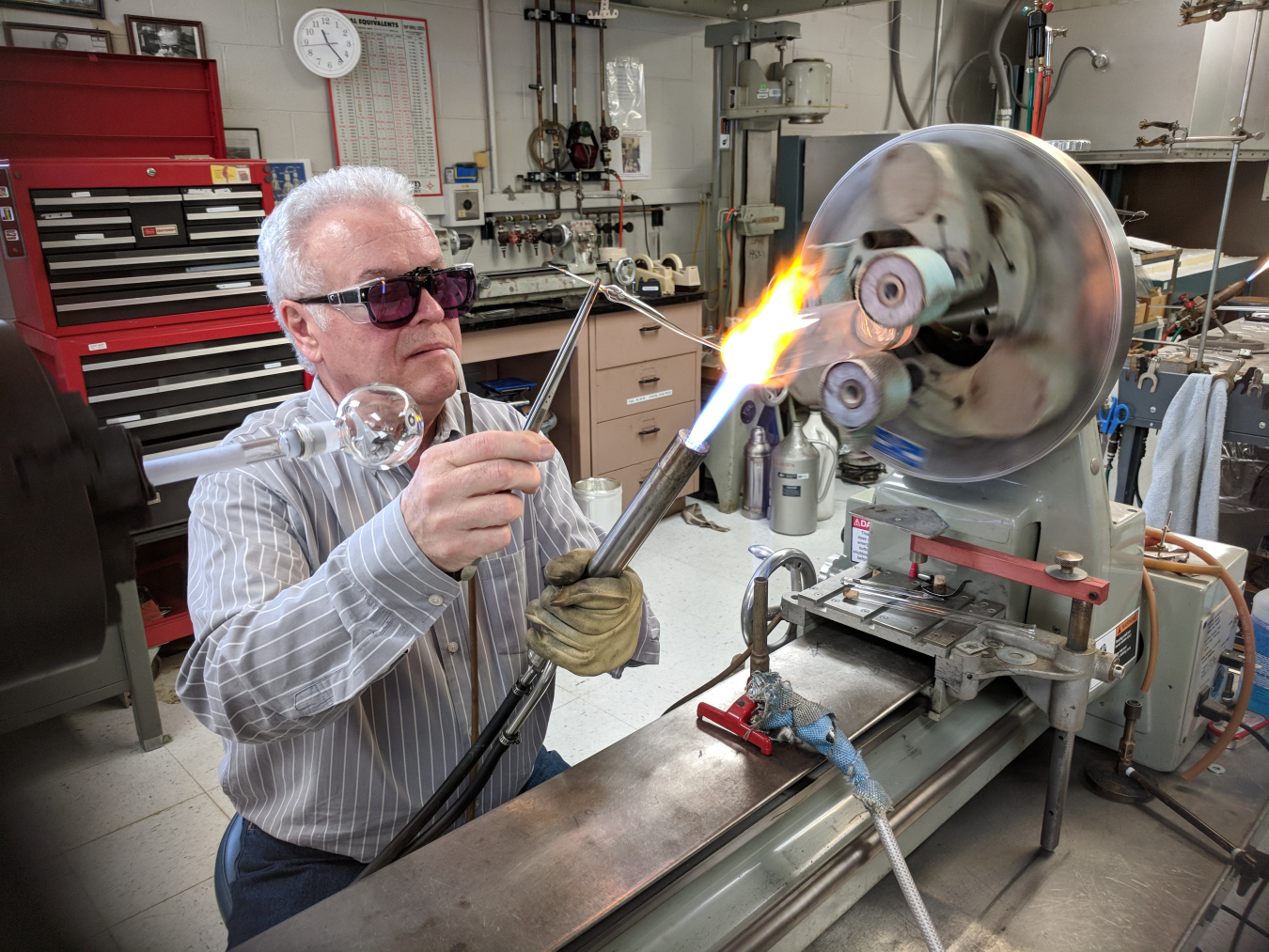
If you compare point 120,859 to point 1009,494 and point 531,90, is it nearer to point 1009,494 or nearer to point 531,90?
point 1009,494

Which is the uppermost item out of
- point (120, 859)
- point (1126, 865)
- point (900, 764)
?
point (120, 859)

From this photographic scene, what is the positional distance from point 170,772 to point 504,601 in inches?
54.3

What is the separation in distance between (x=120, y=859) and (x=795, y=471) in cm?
327

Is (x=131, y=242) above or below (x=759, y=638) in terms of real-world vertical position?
above

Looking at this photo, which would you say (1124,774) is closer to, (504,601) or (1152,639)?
(1152,639)

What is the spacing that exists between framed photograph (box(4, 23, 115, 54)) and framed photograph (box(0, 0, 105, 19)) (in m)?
0.04

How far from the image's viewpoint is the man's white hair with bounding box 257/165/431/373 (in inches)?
44.5

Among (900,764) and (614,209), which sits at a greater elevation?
(614,209)

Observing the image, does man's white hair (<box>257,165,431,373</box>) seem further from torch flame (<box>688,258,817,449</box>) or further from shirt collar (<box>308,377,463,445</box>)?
torch flame (<box>688,258,817,449</box>)

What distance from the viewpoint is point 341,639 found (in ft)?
2.76

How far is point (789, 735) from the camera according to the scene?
0.87 meters

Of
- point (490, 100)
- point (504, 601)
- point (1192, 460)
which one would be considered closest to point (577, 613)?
point (504, 601)

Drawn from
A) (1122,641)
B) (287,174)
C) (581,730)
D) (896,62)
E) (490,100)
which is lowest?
(581,730)

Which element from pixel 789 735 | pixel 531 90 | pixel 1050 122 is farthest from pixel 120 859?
pixel 1050 122
